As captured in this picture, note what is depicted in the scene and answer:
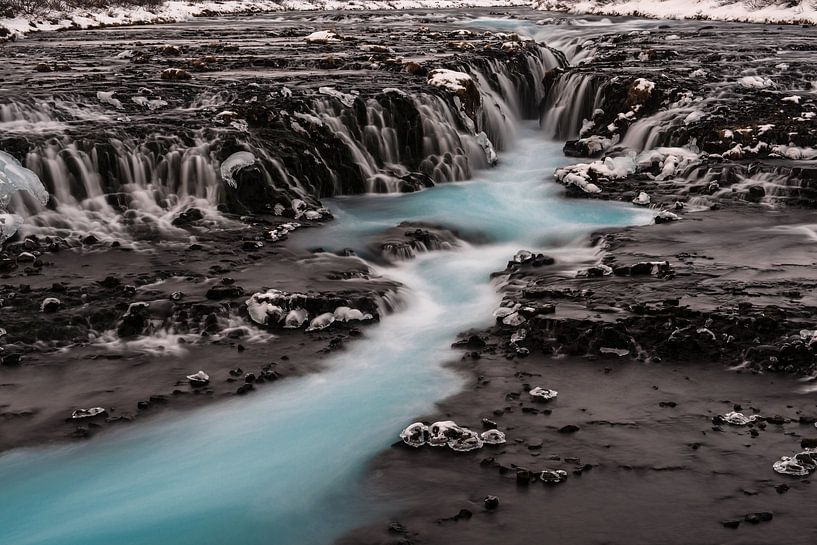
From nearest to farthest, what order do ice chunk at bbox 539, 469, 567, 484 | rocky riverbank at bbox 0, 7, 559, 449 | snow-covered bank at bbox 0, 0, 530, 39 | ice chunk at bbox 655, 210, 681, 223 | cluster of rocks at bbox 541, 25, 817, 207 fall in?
ice chunk at bbox 539, 469, 567, 484 → rocky riverbank at bbox 0, 7, 559, 449 → ice chunk at bbox 655, 210, 681, 223 → cluster of rocks at bbox 541, 25, 817, 207 → snow-covered bank at bbox 0, 0, 530, 39

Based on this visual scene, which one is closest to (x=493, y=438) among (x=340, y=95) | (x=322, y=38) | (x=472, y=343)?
(x=472, y=343)

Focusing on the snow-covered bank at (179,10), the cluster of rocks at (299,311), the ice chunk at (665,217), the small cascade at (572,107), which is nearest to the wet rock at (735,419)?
the cluster of rocks at (299,311)

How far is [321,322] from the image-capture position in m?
12.2

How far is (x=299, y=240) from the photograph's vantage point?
52.9ft

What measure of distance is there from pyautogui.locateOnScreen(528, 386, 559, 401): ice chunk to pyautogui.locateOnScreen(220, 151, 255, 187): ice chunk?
994cm

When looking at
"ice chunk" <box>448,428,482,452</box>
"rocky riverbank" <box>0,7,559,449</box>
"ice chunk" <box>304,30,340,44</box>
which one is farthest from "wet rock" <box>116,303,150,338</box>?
"ice chunk" <box>304,30,340,44</box>

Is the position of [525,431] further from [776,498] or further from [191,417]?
[191,417]

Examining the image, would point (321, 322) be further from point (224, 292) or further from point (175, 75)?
point (175, 75)

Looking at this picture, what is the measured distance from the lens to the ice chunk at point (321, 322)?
12.2m

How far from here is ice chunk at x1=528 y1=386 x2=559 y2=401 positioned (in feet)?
32.4

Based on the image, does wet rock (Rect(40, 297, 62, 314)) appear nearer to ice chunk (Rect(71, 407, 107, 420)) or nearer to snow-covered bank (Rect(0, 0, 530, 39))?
ice chunk (Rect(71, 407, 107, 420))

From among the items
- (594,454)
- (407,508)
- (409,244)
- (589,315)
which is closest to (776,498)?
(594,454)

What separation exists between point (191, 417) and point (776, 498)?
6286mm

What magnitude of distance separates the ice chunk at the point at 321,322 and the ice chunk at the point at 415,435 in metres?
3.32
